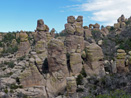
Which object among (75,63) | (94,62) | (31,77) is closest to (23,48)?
(31,77)

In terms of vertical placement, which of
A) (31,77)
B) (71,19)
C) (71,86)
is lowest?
(71,86)

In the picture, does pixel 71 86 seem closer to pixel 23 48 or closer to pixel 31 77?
pixel 31 77

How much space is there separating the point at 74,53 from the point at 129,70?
652cm

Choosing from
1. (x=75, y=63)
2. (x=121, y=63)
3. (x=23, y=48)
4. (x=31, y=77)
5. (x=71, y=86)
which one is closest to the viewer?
(x=71, y=86)

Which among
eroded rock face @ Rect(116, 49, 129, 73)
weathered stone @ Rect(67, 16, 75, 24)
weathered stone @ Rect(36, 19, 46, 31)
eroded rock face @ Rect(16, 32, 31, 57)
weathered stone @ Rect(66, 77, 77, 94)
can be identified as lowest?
weathered stone @ Rect(66, 77, 77, 94)

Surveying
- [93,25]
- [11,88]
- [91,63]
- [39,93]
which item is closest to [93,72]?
[91,63]

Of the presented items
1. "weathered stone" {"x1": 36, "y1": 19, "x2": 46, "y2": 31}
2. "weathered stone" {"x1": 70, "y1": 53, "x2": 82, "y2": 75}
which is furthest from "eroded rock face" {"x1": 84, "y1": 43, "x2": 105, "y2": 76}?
"weathered stone" {"x1": 36, "y1": 19, "x2": 46, "y2": 31}

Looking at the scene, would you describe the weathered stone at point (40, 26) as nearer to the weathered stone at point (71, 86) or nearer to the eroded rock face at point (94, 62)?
the eroded rock face at point (94, 62)

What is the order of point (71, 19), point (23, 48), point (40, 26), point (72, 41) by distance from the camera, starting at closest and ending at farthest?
point (72, 41) → point (71, 19) → point (40, 26) → point (23, 48)

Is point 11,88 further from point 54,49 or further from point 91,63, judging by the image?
point 91,63

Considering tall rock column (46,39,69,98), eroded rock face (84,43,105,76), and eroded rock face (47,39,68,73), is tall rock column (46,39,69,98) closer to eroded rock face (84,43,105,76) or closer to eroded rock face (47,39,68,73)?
eroded rock face (47,39,68,73)

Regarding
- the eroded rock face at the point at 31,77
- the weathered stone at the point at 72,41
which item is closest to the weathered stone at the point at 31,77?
the eroded rock face at the point at 31,77

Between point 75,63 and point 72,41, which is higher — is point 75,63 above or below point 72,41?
below

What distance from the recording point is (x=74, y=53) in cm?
2125
